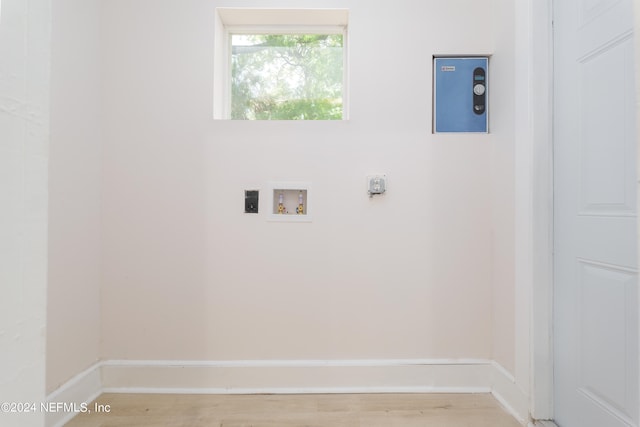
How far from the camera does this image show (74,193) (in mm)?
1612

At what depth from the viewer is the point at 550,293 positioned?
1.47 metres

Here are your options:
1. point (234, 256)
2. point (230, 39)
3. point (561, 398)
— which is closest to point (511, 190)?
point (561, 398)

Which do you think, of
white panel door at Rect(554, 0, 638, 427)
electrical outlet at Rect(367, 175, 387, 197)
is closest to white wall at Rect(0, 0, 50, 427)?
electrical outlet at Rect(367, 175, 387, 197)

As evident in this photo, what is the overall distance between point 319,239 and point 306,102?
32.9 inches

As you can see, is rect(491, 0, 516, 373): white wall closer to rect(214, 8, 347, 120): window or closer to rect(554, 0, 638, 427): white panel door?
rect(554, 0, 638, 427): white panel door

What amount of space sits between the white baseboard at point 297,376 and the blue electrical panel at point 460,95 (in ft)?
4.18

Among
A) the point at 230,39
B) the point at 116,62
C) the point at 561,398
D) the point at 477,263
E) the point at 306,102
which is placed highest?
the point at 230,39

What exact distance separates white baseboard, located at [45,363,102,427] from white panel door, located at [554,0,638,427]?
2.17 m

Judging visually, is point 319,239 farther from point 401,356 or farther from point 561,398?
point 561,398

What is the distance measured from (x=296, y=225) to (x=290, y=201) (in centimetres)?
14

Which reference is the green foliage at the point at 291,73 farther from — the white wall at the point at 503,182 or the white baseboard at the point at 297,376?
the white baseboard at the point at 297,376

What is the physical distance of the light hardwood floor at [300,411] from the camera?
1533 millimetres

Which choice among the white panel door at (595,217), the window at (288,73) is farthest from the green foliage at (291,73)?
the white panel door at (595,217)

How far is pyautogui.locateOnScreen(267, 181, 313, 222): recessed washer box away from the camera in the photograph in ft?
5.99
